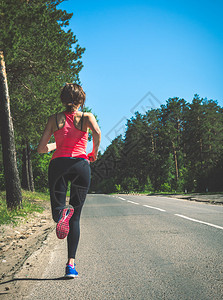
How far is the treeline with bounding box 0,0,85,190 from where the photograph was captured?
9.10 meters

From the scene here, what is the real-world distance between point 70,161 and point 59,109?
13.5 metres

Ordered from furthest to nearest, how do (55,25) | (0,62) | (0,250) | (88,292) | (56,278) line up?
(55,25), (0,62), (0,250), (56,278), (88,292)

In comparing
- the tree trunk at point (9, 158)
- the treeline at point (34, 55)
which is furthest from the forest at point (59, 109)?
the tree trunk at point (9, 158)

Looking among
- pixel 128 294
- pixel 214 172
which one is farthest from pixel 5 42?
pixel 214 172

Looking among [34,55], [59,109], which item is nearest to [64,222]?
[34,55]

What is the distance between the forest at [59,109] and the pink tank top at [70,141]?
708 centimetres

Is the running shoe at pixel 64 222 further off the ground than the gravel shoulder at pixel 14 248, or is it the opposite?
the running shoe at pixel 64 222

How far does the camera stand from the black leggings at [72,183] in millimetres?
3072

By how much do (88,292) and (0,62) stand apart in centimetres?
934

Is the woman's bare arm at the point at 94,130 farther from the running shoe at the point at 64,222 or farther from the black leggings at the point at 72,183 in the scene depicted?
the running shoe at the point at 64,222

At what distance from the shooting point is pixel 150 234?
6.01m

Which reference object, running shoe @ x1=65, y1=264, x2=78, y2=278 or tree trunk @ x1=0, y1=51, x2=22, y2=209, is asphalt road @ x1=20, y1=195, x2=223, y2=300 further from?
tree trunk @ x1=0, y1=51, x2=22, y2=209

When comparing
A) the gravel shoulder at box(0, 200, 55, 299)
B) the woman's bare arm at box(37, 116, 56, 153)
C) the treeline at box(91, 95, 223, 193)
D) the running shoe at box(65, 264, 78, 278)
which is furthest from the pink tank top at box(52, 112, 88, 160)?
the treeline at box(91, 95, 223, 193)

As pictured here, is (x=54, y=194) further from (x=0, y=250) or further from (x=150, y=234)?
(x=150, y=234)
